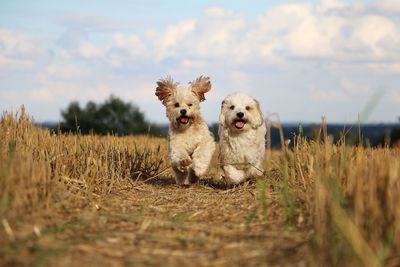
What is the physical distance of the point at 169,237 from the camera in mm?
4984

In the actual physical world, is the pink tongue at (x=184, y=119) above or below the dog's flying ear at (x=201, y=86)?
below

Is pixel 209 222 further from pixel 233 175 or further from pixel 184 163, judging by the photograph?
pixel 184 163

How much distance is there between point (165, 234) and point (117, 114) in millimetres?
34455

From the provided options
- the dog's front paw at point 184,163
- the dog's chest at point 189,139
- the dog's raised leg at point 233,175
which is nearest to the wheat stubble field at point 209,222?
the dog's raised leg at point 233,175

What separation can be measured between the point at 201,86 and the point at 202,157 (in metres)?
1.13

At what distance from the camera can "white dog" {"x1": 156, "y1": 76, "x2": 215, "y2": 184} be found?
8.82 m

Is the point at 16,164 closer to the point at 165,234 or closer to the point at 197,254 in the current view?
the point at 165,234

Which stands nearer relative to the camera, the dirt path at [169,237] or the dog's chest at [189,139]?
the dirt path at [169,237]

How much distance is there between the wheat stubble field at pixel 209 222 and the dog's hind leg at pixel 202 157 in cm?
133

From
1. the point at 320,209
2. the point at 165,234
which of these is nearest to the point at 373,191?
the point at 320,209

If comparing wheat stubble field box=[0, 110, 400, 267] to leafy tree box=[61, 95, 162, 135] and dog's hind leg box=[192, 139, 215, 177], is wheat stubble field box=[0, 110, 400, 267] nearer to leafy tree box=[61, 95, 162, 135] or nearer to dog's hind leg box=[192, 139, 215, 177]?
dog's hind leg box=[192, 139, 215, 177]

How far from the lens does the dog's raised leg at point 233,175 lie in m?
8.55

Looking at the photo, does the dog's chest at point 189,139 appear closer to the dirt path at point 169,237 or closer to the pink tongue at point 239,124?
the pink tongue at point 239,124

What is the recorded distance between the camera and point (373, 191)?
486cm
